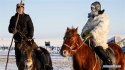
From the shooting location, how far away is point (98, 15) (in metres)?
13.3

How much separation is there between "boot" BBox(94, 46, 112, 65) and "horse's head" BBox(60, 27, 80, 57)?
1100mm

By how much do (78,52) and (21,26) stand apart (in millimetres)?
1947

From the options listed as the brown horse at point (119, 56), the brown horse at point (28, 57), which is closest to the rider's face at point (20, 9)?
the brown horse at point (28, 57)

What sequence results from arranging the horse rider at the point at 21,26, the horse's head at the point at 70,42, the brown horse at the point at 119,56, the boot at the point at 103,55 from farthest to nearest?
the brown horse at the point at 119,56
the boot at the point at 103,55
the horse rider at the point at 21,26
the horse's head at the point at 70,42

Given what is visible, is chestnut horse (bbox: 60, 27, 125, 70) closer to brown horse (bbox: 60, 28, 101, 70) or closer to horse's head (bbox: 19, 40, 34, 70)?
brown horse (bbox: 60, 28, 101, 70)

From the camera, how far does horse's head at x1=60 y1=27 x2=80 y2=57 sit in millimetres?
11824

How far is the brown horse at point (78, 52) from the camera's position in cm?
1202

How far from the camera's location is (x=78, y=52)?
1266 centimetres

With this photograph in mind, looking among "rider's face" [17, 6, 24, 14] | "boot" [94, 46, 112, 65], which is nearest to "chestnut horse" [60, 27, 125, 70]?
"boot" [94, 46, 112, 65]

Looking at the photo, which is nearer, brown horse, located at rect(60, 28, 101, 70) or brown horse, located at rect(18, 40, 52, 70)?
brown horse, located at rect(60, 28, 101, 70)

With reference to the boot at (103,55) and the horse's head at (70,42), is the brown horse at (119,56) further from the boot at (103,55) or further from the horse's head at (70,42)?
the horse's head at (70,42)

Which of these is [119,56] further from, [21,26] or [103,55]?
[21,26]

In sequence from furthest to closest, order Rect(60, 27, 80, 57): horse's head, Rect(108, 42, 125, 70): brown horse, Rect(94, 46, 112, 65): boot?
1. Rect(108, 42, 125, 70): brown horse
2. Rect(94, 46, 112, 65): boot
3. Rect(60, 27, 80, 57): horse's head

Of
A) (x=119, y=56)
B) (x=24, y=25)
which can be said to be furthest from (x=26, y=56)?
(x=119, y=56)
